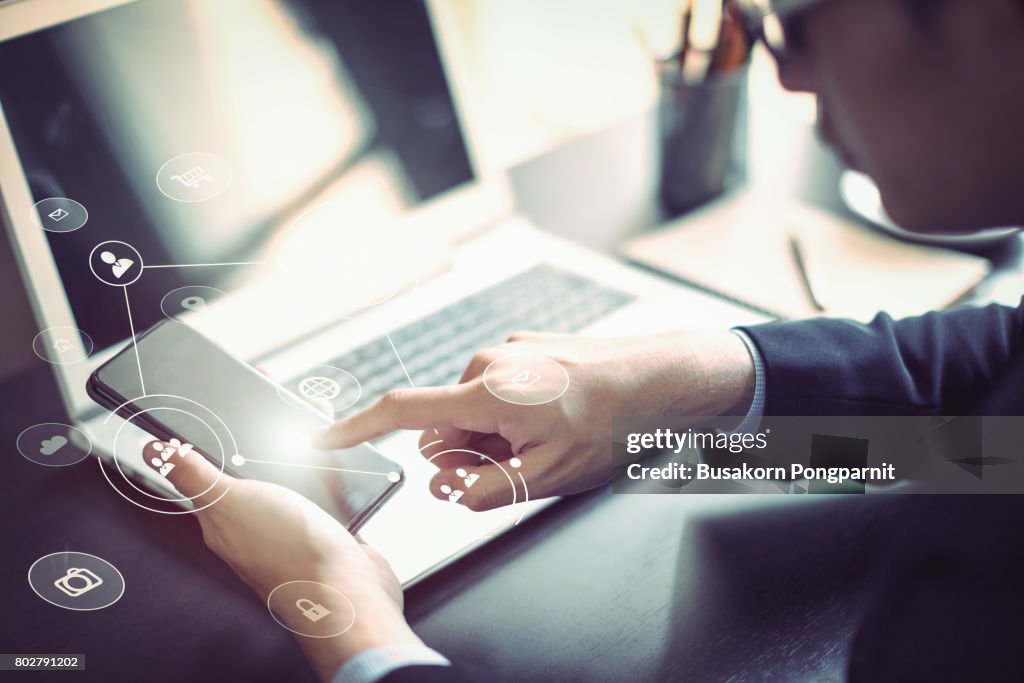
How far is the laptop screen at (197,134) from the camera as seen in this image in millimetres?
497

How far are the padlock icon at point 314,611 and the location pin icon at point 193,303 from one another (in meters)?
0.22

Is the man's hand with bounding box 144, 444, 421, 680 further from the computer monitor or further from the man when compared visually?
the computer monitor

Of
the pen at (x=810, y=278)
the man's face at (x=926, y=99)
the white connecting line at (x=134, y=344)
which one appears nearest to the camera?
the man's face at (x=926, y=99)

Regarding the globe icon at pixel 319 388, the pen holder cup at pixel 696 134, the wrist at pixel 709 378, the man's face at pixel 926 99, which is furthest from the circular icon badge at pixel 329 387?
the pen holder cup at pixel 696 134

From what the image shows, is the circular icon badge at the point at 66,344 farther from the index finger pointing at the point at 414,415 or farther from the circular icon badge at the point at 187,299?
the index finger pointing at the point at 414,415

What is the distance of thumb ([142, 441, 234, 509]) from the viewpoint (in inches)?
17.6

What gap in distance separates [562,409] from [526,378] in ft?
0.10

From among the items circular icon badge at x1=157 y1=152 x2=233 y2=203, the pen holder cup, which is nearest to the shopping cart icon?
circular icon badge at x1=157 y1=152 x2=233 y2=203

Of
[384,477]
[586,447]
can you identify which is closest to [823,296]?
Answer: [586,447]

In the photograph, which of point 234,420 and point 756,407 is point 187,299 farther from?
point 756,407

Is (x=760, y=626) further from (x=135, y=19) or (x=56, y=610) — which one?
(x=135, y=19)

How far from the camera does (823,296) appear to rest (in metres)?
0.67

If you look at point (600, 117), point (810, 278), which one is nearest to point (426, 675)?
point (810, 278)

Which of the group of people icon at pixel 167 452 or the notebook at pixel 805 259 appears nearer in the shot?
the group of people icon at pixel 167 452
